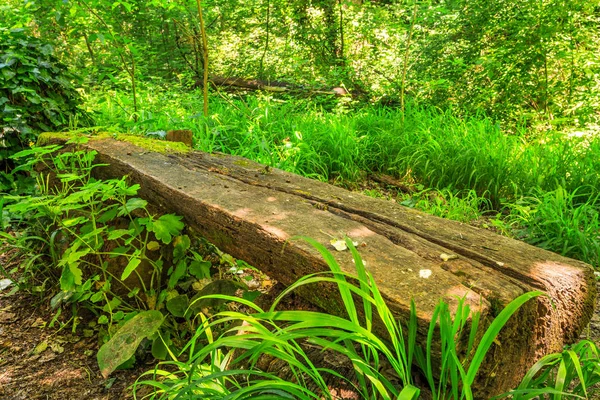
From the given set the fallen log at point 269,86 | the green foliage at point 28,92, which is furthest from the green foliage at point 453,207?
the fallen log at point 269,86

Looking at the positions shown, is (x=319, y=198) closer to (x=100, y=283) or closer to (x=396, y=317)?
(x=396, y=317)

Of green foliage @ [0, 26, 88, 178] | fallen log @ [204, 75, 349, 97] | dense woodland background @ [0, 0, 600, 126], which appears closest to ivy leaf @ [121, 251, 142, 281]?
green foliage @ [0, 26, 88, 178]

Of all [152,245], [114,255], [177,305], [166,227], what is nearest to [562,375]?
[166,227]

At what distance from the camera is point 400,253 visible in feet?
4.52

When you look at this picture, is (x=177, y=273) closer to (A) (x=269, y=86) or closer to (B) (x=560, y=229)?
(B) (x=560, y=229)

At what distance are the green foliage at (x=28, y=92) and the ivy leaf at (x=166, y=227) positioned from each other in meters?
1.92

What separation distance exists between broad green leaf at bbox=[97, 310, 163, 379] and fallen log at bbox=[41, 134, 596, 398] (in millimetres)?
438

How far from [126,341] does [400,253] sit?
1.14 metres

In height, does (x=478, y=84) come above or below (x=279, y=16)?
below

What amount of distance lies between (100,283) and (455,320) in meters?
1.76

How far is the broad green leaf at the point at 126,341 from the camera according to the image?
1.65m

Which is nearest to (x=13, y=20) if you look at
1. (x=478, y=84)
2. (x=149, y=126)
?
(x=149, y=126)

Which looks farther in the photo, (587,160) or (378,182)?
(378,182)

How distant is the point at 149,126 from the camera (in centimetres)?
439
